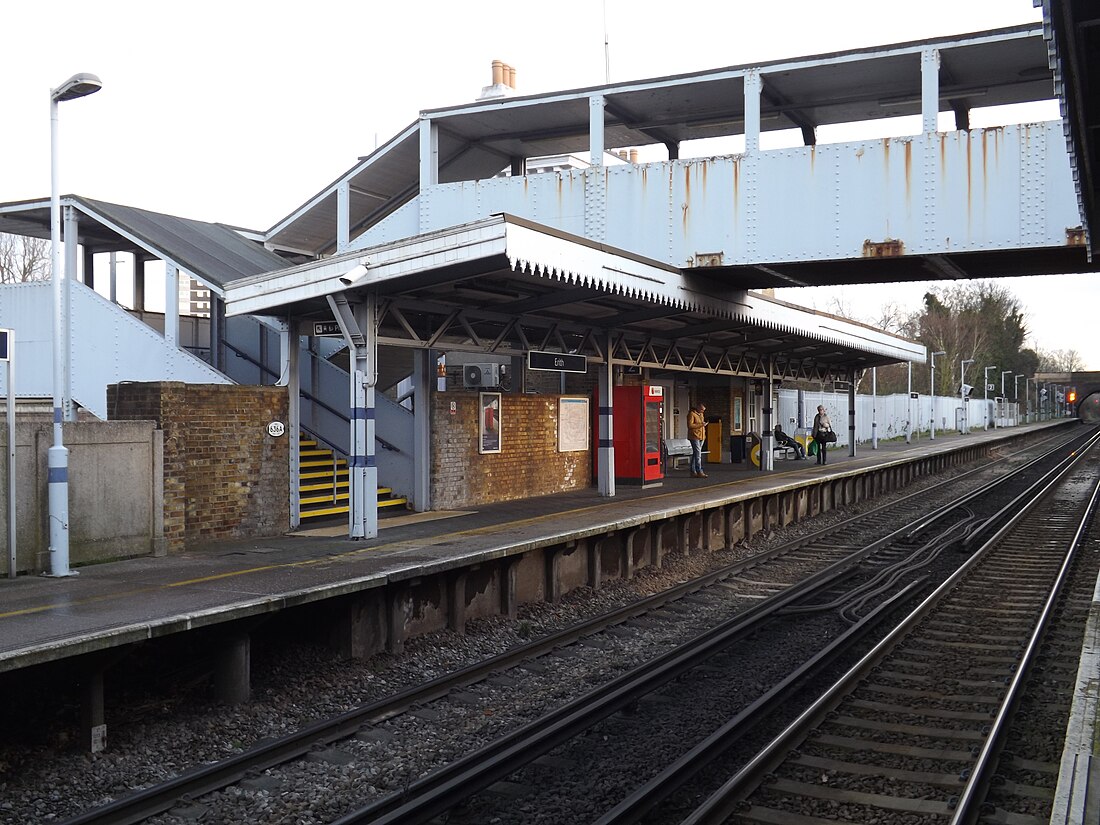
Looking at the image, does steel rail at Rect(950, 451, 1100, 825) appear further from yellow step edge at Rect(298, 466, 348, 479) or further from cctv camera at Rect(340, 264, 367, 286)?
yellow step edge at Rect(298, 466, 348, 479)

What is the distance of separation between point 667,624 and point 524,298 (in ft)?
14.7

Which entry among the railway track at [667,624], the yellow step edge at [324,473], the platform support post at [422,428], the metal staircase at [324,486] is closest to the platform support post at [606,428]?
the railway track at [667,624]

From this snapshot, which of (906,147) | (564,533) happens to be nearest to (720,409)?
(906,147)

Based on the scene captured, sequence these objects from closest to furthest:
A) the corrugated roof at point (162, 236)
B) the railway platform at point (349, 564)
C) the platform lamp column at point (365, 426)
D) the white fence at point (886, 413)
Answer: the railway platform at point (349, 564)
the platform lamp column at point (365, 426)
the corrugated roof at point (162, 236)
the white fence at point (886, 413)

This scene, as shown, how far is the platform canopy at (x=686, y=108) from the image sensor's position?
13.9 metres

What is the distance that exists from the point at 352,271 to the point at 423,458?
4.03 m

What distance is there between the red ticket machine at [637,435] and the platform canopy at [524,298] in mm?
684

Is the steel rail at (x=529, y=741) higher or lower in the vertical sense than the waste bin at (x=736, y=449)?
lower

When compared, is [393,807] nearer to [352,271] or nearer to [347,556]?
[347,556]

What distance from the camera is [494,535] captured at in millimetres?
10703

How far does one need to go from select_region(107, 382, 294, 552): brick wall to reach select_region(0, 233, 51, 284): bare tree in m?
33.4

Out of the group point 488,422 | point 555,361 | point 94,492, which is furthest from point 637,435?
point 94,492

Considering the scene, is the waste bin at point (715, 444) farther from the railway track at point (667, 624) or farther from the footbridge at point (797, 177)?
the footbridge at point (797, 177)

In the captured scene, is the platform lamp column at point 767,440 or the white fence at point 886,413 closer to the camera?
the platform lamp column at point 767,440
